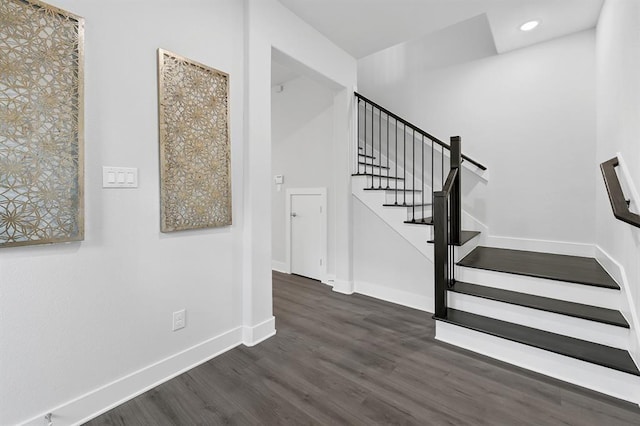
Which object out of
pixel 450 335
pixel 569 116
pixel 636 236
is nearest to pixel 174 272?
pixel 450 335

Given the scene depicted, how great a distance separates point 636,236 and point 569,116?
1964mm

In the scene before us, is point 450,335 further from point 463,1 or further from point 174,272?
point 463,1

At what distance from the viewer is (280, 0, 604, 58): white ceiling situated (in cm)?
260

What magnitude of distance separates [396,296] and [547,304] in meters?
1.39

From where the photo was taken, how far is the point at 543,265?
2678 mm

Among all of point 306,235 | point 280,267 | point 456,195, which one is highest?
point 456,195

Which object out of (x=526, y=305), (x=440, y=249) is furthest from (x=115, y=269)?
(x=526, y=305)

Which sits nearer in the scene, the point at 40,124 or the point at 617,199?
the point at 40,124

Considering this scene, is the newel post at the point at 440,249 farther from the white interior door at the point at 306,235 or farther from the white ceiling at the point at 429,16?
the white interior door at the point at 306,235

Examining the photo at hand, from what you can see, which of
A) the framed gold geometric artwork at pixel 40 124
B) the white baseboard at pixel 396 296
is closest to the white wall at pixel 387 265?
the white baseboard at pixel 396 296

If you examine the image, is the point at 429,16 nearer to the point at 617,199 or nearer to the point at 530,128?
the point at 530,128

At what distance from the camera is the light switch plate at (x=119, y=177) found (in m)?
1.66

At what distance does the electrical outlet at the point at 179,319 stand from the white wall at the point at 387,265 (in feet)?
6.83

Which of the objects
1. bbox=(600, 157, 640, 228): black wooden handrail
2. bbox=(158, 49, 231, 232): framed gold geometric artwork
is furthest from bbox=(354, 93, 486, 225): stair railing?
bbox=(158, 49, 231, 232): framed gold geometric artwork
